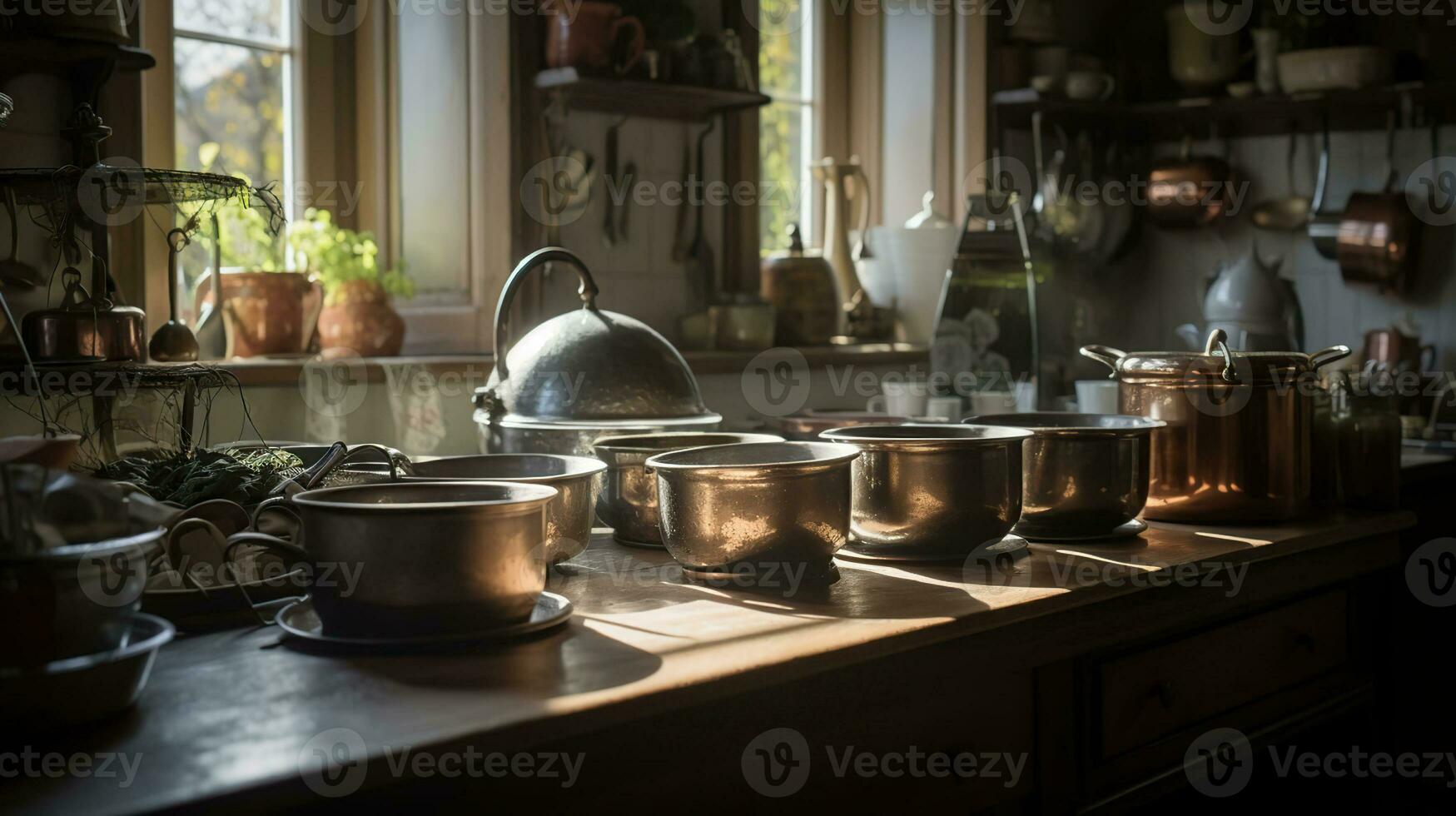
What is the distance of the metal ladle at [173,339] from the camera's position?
188cm

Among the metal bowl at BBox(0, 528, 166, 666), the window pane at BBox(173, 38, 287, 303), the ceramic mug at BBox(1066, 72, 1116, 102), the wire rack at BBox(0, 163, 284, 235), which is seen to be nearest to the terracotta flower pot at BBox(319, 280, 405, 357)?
the window pane at BBox(173, 38, 287, 303)

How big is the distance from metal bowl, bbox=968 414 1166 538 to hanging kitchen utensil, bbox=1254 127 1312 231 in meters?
2.50

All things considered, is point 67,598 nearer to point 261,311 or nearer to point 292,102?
point 261,311

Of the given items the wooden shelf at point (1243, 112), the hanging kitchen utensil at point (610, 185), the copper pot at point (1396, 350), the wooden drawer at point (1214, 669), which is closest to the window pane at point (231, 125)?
the hanging kitchen utensil at point (610, 185)

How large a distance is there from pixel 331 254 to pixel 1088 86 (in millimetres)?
2238

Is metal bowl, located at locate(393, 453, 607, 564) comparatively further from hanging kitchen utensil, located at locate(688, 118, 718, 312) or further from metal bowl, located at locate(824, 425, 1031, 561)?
hanging kitchen utensil, located at locate(688, 118, 718, 312)

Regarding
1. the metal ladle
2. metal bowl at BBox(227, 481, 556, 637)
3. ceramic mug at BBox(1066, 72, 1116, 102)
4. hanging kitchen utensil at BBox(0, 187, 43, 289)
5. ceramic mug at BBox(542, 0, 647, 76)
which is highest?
ceramic mug at BBox(1066, 72, 1116, 102)

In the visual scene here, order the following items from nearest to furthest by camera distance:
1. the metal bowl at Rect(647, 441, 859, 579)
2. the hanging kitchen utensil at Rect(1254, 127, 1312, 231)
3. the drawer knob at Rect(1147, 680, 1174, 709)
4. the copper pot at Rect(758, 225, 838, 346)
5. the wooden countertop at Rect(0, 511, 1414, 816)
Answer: the wooden countertop at Rect(0, 511, 1414, 816) < the metal bowl at Rect(647, 441, 859, 579) < the drawer knob at Rect(1147, 680, 1174, 709) < the copper pot at Rect(758, 225, 838, 346) < the hanging kitchen utensil at Rect(1254, 127, 1312, 231)

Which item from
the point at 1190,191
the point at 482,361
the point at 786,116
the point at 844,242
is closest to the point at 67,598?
the point at 482,361

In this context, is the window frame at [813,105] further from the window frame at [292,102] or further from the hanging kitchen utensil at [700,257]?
the window frame at [292,102]

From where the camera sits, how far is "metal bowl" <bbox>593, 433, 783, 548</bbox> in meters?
1.58

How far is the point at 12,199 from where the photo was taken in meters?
1.54

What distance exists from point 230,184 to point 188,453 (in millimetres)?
322

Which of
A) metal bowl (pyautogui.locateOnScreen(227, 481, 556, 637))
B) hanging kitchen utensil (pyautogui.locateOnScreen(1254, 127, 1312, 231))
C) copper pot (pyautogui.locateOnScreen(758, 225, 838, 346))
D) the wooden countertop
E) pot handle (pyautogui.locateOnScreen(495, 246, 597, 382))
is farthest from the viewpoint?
hanging kitchen utensil (pyautogui.locateOnScreen(1254, 127, 1312, 231))
